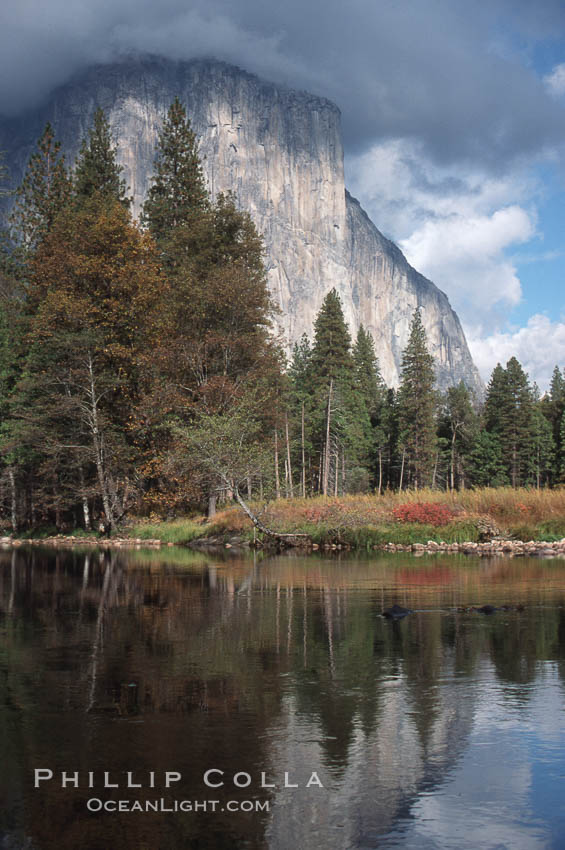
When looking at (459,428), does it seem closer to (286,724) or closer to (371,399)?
(371,399)

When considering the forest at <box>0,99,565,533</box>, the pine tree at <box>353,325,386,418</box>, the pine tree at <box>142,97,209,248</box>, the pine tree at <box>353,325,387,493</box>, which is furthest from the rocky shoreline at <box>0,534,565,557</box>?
the pine tree at <box>353,325,386,418</box>

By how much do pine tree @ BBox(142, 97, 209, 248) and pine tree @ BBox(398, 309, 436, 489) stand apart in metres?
31.6

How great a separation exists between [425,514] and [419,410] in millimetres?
50570

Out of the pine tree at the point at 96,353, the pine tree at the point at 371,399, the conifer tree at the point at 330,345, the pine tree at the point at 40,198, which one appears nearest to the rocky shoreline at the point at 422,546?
the pine tree at the point at 96,353

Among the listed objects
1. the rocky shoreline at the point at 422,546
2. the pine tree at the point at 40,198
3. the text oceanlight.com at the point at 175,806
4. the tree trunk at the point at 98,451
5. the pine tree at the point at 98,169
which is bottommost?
the text oceanlight.com at the point at 175,806

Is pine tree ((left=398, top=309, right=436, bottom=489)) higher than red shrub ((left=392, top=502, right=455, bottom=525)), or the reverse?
pine tree ((left=398, top=309, right=436, bottom=489))

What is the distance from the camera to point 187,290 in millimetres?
38000

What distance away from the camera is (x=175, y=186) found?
174 feet

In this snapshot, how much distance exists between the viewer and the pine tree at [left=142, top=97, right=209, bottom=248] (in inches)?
2050

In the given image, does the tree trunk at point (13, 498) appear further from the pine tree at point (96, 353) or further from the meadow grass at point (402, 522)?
the meadow grass at point (402, 522)

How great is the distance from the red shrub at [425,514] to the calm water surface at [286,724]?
51.0 ft

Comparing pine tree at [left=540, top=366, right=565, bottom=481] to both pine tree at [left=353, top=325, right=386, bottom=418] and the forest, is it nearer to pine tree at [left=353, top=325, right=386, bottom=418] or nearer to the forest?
pine tree at [left=353, top=325, right=386, bottom=418]

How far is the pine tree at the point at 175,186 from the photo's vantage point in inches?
2050

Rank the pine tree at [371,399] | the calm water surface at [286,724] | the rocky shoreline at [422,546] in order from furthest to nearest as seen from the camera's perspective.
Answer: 1. the pine tree at [371,399]
2. the rocky shoreline at [422,546]
3. the calm water surface at [286,724]
